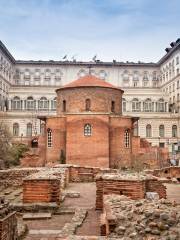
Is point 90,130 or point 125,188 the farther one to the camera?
point 90,130

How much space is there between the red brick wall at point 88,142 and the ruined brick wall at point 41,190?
25254 mm

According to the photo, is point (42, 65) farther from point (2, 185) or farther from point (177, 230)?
point (177, 230)

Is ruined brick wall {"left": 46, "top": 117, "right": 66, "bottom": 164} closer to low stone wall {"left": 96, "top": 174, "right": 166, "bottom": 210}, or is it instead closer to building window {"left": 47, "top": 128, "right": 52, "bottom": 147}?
building window {"left": 47, "top": 128, "right": 52, "bottom": 147}

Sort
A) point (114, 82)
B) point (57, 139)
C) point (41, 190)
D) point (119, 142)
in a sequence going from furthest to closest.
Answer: point (114, 82) < point (119, 142) < point (57, 139) < point (41, 190)

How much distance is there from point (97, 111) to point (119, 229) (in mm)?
34578

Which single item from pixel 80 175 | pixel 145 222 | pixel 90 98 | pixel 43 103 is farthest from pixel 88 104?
pixel 43 103

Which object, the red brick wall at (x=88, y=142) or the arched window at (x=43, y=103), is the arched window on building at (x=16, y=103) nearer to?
the arched window at (x=43, y=103)

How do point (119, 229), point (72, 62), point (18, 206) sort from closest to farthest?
point (119, 229), point (18, 206), point (72, 62)

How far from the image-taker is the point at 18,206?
468 inches

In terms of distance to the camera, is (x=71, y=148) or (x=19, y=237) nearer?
(x=19, y=237)

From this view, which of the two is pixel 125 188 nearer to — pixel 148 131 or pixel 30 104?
pixel 148 131

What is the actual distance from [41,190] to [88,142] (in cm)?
2567

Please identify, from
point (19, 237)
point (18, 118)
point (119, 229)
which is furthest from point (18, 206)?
point (18, 118)

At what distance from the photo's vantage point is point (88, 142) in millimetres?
38156
